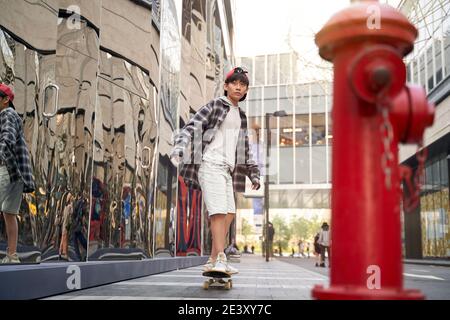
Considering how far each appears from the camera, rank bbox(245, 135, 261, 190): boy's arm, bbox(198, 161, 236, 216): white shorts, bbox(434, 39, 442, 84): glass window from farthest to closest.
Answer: bbox(434, 39, 442, 84): glass window → bbox(245, 135, 261, 190): boy's arm → bbox(198, 161, 236, 216): white shorts

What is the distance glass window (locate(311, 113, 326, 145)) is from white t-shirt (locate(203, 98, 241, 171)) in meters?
35.2

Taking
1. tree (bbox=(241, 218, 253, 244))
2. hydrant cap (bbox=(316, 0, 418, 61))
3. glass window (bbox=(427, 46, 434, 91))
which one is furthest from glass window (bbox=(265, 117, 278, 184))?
hydrant cap (bbox=(316, 0, 418, 61))

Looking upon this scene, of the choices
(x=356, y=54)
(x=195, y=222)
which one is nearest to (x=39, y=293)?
(x=356, y=54)

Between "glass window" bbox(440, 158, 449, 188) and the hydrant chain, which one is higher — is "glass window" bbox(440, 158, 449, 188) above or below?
above

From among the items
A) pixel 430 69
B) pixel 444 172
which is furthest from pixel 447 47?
pixel 444 172

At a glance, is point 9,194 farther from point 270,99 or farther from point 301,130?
point 301,130

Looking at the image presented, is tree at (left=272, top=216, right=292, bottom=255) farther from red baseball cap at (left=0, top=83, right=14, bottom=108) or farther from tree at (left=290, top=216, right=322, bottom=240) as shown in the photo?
red baseball cap at (left=0, top=83, right=14, bottom=108)

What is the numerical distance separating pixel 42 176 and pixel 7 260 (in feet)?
2.76

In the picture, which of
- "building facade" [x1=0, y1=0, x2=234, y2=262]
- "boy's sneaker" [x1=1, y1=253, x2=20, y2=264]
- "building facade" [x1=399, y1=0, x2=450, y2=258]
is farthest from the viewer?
"building facade" [x1=399, y1=0, x2=450, y2=258]

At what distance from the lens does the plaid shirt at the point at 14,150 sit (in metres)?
3.73

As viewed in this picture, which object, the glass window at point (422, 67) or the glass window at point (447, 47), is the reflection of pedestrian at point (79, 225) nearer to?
the glass window at point (447, 47)

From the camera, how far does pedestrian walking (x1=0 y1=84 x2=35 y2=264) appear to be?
364 cm

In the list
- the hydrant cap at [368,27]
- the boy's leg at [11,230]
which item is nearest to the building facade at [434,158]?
the boy's leg at [11,230]

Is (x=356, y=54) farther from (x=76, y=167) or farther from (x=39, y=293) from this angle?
(x=76, y=167)
